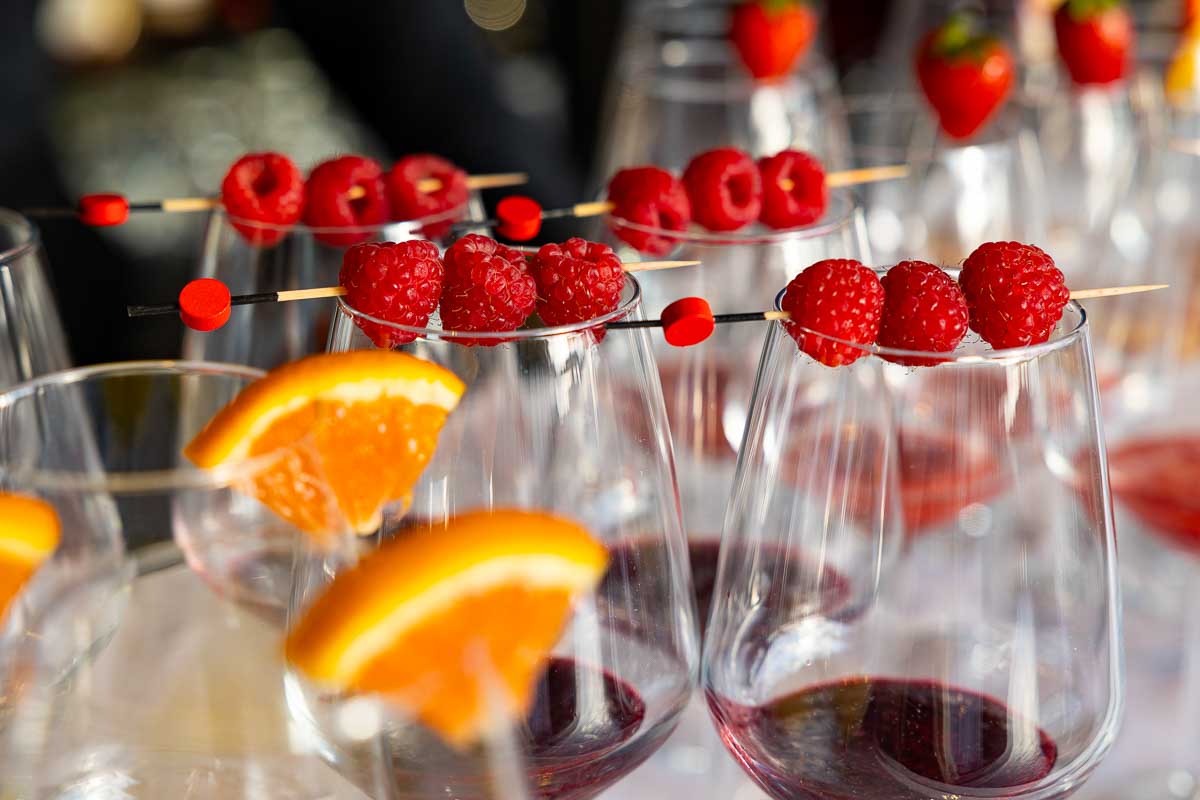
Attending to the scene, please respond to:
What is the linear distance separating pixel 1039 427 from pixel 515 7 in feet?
7.88

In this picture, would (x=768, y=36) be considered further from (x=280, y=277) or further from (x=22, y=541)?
(x=22, y=541)

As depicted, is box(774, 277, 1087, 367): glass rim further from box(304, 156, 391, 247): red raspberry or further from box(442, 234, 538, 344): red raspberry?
box(304, 156, 391, 247): red raspberry

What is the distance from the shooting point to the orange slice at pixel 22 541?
1.23ft

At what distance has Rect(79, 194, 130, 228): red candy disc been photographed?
2.25ft

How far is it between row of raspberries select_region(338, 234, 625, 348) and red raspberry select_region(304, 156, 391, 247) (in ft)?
0.55

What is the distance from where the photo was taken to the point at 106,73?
7.67ft

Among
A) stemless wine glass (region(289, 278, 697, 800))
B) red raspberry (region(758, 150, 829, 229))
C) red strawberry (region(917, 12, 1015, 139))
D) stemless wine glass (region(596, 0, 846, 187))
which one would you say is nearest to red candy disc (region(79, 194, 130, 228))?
stemless wine glass (region(289, 278, 697, 800))

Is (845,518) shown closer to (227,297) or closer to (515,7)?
(227,297)

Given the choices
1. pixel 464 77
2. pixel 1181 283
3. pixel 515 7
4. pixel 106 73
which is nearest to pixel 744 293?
pixel 1181 283

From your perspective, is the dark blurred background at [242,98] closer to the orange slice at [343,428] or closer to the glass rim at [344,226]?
the glass rim at [344,226]

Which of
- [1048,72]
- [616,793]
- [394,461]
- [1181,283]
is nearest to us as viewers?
[394,461]

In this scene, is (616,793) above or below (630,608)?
below

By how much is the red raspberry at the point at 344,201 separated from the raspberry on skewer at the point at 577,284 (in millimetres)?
185

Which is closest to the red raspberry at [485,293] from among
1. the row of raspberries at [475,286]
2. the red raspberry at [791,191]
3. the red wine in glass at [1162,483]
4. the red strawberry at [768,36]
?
the row of raspberries at [475,286]
